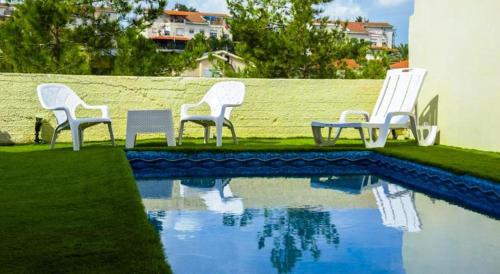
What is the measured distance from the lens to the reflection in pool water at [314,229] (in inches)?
128

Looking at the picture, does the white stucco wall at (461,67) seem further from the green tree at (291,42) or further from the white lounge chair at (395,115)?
the green tree at (291,42)

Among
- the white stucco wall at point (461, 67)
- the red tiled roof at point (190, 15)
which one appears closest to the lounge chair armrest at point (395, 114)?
the white stucco wall at point (461, 67)

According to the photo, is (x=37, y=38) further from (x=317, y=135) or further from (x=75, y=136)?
(x=317, y=135)

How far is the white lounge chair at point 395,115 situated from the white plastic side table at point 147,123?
1835mm

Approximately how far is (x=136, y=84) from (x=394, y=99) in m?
3.90

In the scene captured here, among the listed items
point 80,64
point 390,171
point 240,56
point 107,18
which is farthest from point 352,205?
point 240,56

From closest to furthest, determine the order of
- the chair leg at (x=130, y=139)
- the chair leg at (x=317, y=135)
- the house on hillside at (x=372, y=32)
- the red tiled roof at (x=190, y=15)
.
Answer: the chair leg at (x=130, y=139) → the chair leg at (x=317, y=135) → the house on hillside at (x=372, y=32) → the red tiled roof at (x=190, y=15)

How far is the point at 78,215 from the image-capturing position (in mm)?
3346

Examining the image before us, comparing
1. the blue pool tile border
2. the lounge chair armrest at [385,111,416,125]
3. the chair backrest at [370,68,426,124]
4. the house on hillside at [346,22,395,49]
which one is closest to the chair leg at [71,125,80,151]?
the blue pool tile border

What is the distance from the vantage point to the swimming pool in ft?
10.9

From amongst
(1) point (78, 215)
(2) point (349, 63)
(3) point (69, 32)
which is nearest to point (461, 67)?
→ (1) point (78, 215)

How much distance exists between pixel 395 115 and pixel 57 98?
4201 millimetres

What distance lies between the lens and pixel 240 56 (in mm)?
16984

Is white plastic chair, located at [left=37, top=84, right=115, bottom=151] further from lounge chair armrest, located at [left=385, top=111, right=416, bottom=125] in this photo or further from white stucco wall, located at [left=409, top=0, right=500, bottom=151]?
white stucco wall, located at [left=409, top=0, right=500, bottom=151]
